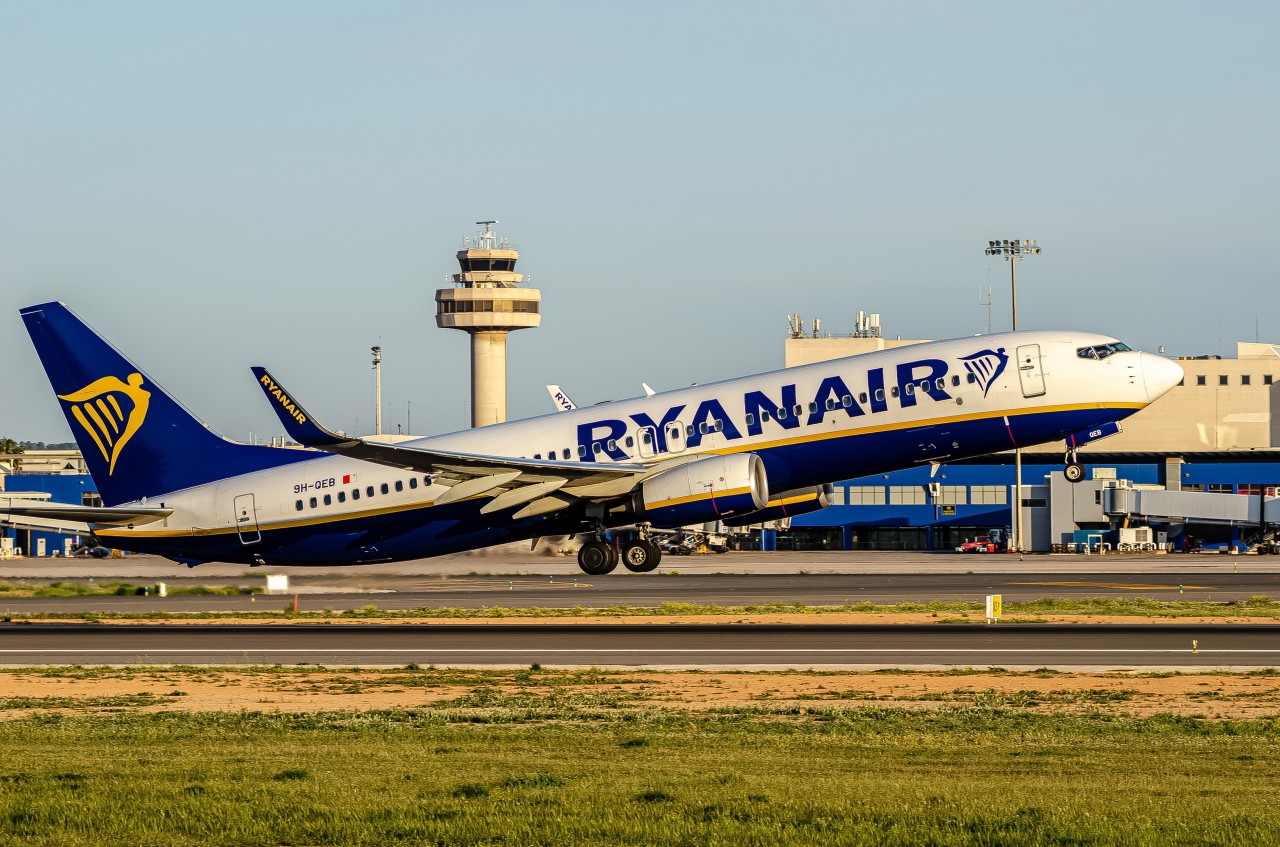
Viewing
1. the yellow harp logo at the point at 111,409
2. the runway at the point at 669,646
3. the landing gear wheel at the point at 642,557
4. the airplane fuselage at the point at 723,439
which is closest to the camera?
the runway at the point at 669,646

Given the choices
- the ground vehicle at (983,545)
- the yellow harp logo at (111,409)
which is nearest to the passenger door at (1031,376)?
the yellow harp logo at (111,409)

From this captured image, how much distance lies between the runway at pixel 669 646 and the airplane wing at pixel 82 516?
26.9 feet

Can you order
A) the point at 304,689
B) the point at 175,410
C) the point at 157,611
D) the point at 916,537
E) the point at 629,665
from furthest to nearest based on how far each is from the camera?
1. the point at 916,537
2. the point at 175,410
3. the point at 157,611
4. the point at 629,665
5. the point at 304,689

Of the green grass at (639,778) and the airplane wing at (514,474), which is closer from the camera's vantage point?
the green grass at (639,778)

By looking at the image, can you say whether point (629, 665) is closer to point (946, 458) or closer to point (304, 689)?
point (304, 689)

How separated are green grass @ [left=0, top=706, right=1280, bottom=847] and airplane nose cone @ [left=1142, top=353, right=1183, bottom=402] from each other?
2356 centimetres

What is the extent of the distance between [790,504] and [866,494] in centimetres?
8643

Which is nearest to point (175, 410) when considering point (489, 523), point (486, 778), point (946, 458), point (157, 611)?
point (157, 611)

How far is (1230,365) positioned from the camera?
163 m

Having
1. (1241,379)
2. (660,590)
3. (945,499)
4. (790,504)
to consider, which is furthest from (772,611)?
(1241,379)

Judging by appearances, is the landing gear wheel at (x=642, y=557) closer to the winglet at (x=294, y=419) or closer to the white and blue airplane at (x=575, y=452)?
the white and blue airplane at (x=575, y=452)

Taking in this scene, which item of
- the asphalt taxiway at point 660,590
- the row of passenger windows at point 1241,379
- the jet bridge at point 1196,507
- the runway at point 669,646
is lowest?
the runway at point 669,646

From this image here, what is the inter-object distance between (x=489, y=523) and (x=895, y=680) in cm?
2325

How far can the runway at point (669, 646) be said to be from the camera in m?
31.8
